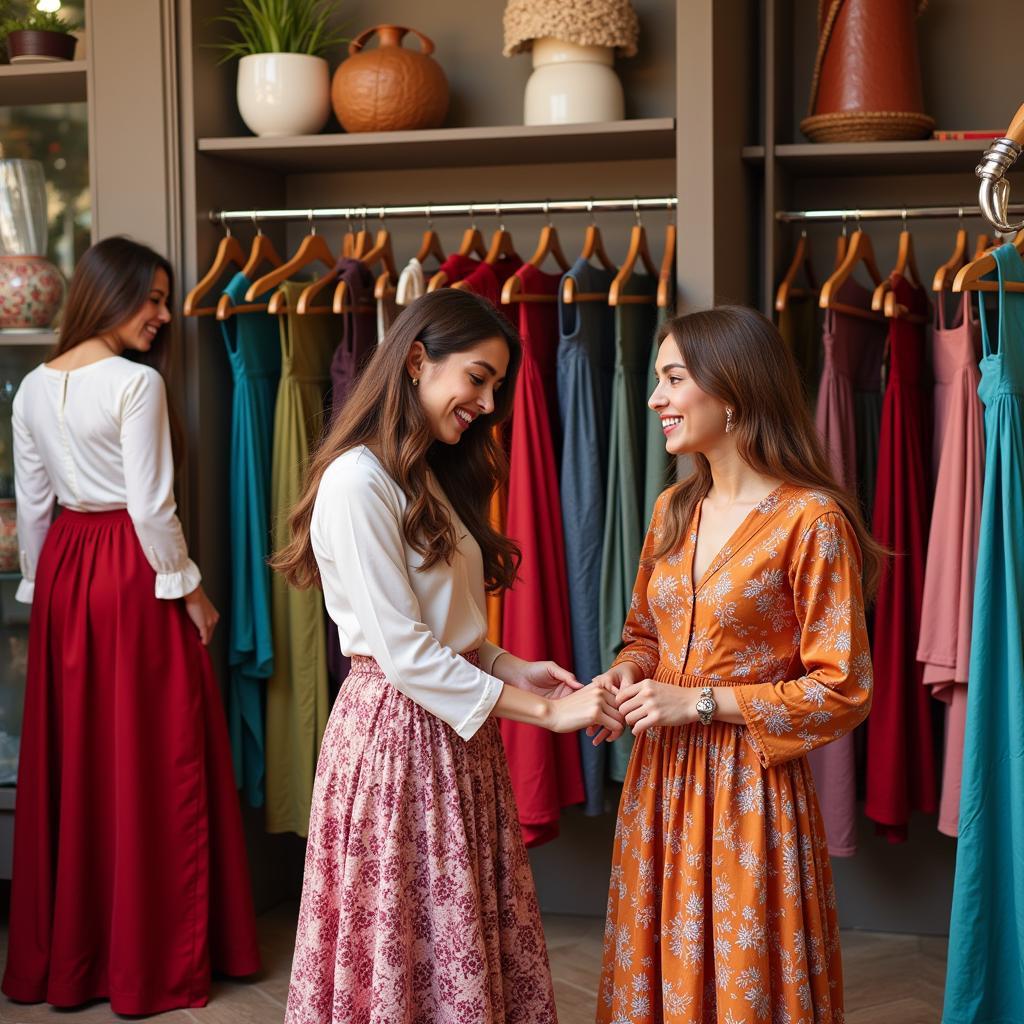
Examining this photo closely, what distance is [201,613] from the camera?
9.59 ft

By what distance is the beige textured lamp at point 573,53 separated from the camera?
3037 mm

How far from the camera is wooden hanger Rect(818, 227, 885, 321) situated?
2.81 metres

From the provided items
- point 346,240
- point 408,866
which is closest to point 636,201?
point 346,240

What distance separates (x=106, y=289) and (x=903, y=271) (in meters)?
1.70

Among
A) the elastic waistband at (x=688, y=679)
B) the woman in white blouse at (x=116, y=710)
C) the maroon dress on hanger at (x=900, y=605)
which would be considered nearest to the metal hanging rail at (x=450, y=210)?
the woman in white blouse at (x=116, y=710)

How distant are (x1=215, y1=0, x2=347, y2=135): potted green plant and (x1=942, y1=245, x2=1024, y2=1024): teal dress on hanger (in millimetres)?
1629

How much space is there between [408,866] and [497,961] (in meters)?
0.20

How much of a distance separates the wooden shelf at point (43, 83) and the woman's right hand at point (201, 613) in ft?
3.99

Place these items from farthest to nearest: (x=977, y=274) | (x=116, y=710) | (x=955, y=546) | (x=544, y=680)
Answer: (x=116, y=710) → (x=955, y=546) → (x=977, y=274) → (x=544, y=680)

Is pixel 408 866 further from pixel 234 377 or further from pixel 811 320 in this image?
pixel 811 320

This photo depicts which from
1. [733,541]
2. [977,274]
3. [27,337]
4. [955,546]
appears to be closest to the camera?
[733,541]

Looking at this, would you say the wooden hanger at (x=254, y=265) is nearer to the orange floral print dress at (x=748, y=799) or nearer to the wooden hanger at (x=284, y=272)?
the wooden hanger at (x=284, y=272)

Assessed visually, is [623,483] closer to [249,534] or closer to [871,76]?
[249,534]

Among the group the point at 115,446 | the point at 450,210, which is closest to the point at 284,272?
the point at 450,210
